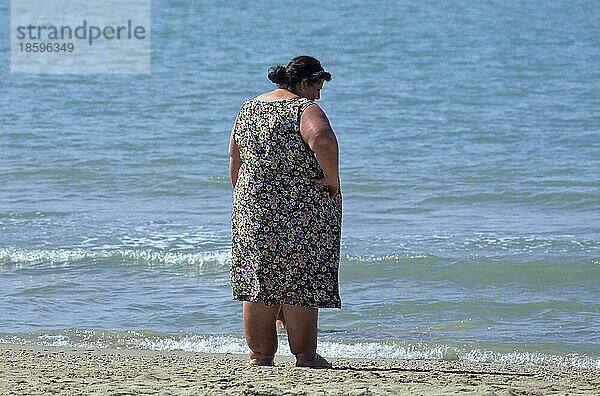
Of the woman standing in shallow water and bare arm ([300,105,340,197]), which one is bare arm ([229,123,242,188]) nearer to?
the woman standing in shallow water

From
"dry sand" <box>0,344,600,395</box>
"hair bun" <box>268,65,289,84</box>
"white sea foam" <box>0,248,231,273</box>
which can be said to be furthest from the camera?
"white sea foam" <box>0,248,231,273</box>

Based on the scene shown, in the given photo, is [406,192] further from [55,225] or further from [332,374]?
[332,374]

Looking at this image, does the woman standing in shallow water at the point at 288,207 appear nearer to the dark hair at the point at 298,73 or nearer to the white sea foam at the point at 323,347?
the dark hair at the point at 298,73

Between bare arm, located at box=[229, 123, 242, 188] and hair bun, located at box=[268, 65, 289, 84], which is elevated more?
hair bun, located at box=[268, 65, 289, 84]

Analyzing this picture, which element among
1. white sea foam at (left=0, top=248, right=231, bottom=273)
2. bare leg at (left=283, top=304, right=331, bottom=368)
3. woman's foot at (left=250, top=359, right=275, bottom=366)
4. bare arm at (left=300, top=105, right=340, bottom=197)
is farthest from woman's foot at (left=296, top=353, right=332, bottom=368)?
white sea foam at (left=0, top=248, right=231, bottom=273)

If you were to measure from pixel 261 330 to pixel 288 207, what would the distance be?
1.96 ft

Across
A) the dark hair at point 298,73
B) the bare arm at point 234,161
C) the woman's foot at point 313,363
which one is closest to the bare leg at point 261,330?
the woman's foot at point 313,363

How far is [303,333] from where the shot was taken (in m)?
5.24

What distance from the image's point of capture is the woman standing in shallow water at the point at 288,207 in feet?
16.7

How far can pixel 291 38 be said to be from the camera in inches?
1101

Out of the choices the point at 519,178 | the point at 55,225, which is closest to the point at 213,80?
the point at 519,178

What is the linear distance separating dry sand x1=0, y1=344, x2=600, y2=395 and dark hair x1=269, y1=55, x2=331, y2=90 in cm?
126

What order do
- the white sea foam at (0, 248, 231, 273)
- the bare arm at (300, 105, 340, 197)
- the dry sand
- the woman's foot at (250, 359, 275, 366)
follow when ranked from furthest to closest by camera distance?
the white sea foam at (0, 248, 231, 273) < the woman's foot at (250, 359, 275, 366) < the bare arm at (300, 105, 340, 197) < the dry sand

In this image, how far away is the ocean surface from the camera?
22.8 ft
